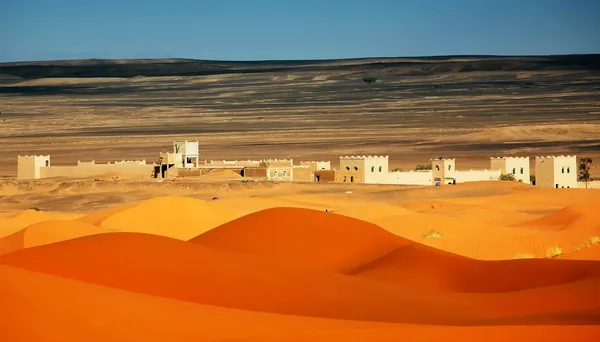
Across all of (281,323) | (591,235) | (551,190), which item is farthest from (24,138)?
(281,323)

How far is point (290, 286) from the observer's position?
49.0ft

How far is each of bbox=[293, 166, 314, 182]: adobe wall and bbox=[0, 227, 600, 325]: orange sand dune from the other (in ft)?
141

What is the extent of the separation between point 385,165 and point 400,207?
16217 mm

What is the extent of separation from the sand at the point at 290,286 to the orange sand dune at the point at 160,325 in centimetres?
2

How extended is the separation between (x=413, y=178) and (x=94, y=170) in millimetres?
18137

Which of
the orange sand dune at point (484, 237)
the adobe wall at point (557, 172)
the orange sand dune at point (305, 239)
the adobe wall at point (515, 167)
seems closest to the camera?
the orange sand dune at point (305, 239)

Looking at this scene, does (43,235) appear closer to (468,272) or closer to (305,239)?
(305,239)

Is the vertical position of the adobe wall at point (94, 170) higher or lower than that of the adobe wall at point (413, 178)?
higher

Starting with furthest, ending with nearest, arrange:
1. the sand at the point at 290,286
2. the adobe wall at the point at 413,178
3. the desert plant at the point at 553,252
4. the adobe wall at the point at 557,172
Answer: the adobe wall at the point at 413,178 → the adobe wall at the point at 557,172 → the desert plant at the point at 553,252 → the sand at the point at 290,286

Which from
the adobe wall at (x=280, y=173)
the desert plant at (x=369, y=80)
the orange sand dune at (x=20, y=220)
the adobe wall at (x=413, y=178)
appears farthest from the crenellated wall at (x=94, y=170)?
the desert plant at (x=369, y=80)

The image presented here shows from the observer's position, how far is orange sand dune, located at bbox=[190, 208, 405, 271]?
67.8ft

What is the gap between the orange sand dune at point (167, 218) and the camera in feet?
106

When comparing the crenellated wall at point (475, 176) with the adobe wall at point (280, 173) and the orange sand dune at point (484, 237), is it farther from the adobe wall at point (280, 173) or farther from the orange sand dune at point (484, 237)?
the orange sand dune at point (484, 237)

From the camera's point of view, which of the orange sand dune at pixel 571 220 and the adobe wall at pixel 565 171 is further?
the adobe wall at pixel 565 171
